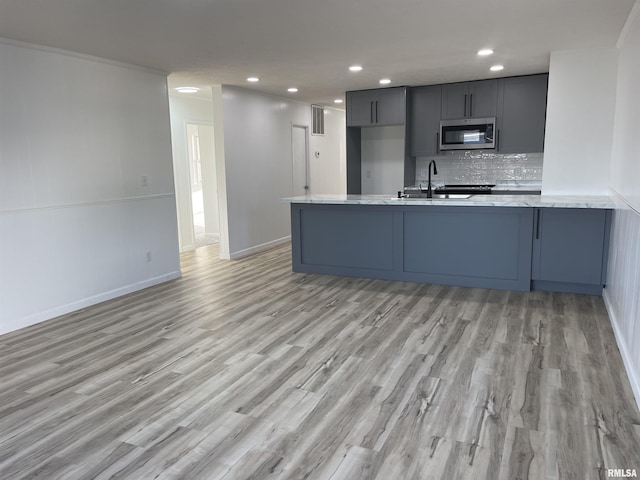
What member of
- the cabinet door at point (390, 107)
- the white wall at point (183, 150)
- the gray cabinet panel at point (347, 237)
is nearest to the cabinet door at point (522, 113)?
the cabinet door at point (390, 107)

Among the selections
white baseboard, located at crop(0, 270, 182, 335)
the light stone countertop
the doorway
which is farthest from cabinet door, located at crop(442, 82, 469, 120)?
white baseboard, located at crop(0, 270, 182, 335)

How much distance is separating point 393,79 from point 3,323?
16.6 feet

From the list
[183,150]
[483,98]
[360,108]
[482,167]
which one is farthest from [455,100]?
[183,150]

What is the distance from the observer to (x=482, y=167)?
22.1 feet

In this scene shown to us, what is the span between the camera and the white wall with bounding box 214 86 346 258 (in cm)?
638

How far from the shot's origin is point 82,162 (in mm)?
4359

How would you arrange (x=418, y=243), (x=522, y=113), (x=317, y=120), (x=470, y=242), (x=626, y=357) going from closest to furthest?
(x=626, y=357), (x=470, y=242), (x=418, y=243), (x=522, y=113), (x=317, y=120)

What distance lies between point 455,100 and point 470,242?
2586 mm

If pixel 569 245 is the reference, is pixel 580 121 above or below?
above

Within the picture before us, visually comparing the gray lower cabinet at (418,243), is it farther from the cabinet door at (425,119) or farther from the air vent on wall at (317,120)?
the air vent on wall at (317,120)

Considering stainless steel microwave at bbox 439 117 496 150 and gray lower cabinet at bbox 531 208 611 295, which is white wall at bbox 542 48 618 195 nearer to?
gray lower cabinet at bbox 531 208 611 295

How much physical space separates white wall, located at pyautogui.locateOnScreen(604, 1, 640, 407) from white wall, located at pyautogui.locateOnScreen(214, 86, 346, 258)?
456cm

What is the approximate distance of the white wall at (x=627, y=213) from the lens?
274cm

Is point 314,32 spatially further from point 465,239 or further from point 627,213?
point 627,213
